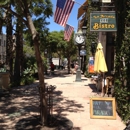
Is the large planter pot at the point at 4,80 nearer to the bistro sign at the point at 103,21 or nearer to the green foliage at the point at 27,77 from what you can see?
the green foliage at the point at 27,77

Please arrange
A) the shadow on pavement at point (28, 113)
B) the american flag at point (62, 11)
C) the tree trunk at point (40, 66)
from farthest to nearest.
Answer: the american flag at point (62, 11)
the shadow on pavement at point (28, 113)
the tree trunk at point (40, 66)

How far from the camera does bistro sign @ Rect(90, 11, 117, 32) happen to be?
777 centimetres

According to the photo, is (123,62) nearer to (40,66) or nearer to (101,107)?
(101,107)

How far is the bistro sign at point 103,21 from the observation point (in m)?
7.77

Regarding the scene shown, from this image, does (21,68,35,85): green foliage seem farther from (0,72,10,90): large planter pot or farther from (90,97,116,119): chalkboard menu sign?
(90,97,116,119): chalkboard menu sign

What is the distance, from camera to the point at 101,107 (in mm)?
6828

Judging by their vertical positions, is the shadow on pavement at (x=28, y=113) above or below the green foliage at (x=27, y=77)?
below

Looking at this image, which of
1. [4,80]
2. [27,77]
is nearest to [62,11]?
[4,80]

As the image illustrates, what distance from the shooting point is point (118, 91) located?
6938mm

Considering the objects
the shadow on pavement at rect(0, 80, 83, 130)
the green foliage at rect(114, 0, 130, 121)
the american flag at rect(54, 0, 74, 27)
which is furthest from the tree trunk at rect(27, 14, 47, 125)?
the american flag at rect(54, 0, 74, 27)

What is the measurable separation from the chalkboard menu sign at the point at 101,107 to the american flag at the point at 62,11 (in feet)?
16.1

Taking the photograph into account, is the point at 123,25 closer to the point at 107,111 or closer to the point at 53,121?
the point at 107,111

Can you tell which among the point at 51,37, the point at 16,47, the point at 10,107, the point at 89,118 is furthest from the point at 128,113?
the point at 51,37

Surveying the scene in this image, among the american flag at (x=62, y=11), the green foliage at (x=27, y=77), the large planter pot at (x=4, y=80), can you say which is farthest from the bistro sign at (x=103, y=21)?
the green foliage at (x=27, y=77)
